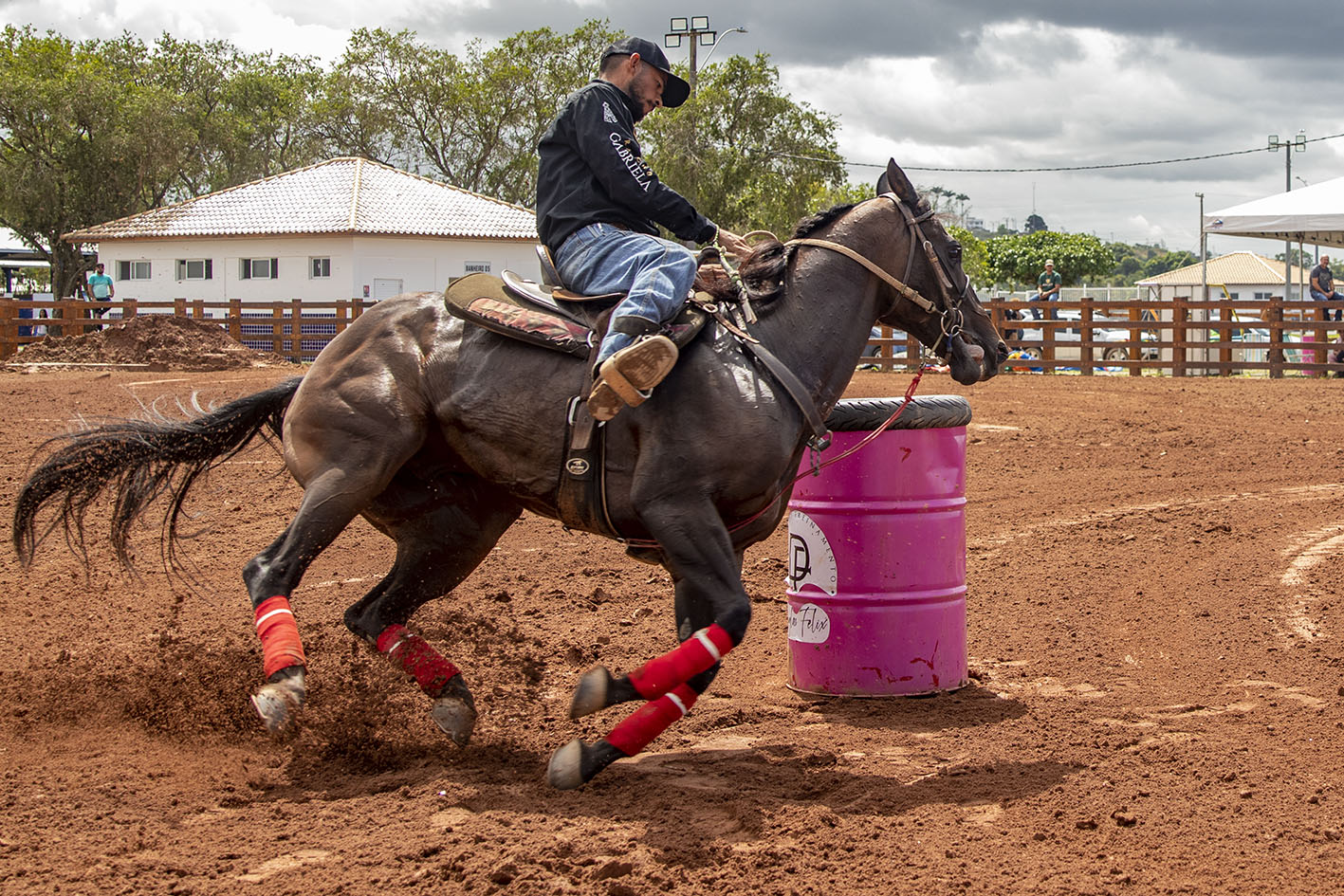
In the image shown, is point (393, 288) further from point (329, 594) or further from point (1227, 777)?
point (1227, 777)

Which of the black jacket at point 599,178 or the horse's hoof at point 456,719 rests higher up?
the black jacket at point 599,178

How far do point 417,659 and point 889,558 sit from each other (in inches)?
83.4

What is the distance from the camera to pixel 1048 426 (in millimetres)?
14539

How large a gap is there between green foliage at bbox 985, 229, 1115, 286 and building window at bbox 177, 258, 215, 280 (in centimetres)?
5275

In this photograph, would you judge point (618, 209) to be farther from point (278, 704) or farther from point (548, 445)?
point (278, 704)

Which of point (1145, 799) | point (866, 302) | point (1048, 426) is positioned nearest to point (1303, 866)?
point (1145, 799)

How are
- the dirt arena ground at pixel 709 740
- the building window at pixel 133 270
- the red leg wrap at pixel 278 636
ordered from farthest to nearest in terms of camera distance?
1. the building window at pixel 133 270
2. the red leg wrap at pixel 278 636
3. the dirt arena ground at pixel 709 740

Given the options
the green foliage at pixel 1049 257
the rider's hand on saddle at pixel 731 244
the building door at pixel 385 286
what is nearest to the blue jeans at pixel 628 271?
the rider's hand on saddle at pixel 731 244

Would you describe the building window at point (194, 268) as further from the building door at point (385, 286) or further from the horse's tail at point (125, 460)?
the horse's tail at point (125, 460)

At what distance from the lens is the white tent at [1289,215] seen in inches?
794

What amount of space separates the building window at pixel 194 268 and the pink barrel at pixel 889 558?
144 ft

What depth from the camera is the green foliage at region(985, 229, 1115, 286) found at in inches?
3282

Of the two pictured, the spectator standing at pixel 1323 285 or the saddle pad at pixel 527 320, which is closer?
the saddle pad at pixel 527 320

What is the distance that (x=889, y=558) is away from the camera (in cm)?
566
